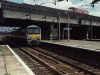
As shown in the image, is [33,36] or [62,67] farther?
[33,36]

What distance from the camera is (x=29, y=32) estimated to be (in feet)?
73.8

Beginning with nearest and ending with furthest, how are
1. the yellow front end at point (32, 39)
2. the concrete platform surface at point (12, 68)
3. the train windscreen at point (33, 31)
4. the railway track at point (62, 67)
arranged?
the concrete platform surface at point (12, 68), the railway track at point (62, 67), the yellow front end at point (32, 39), the train windscreen at point (33, 31)

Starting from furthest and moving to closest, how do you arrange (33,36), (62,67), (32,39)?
(33,36) < (32,39) < (62,67)

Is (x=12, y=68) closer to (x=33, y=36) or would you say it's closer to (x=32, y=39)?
(x=32, y=39)

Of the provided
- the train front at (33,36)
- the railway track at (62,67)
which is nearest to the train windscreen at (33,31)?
the train front at (33,36)

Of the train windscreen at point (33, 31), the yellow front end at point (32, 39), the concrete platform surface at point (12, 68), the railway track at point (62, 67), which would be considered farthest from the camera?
the train windscreen at point (33, 31)

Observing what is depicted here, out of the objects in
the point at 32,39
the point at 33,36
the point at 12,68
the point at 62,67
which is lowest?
the point at 62,67

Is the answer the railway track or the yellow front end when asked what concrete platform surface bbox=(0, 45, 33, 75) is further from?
the yellow front end

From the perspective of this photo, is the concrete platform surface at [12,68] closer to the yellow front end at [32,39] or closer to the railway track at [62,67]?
the railway track at [62,67]

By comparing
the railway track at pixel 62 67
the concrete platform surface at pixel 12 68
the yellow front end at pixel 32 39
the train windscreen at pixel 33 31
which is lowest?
the railway track at pixel 62 67

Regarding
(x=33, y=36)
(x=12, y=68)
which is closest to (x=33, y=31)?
(x=33, y=36)

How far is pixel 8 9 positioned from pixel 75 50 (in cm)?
1815

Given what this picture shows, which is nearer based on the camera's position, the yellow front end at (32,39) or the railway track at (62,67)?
the railway track at (62,67)

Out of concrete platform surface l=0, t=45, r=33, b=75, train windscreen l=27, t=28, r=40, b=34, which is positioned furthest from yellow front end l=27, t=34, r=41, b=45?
concrete platform surface l=0, t=45, r=33, b=75
